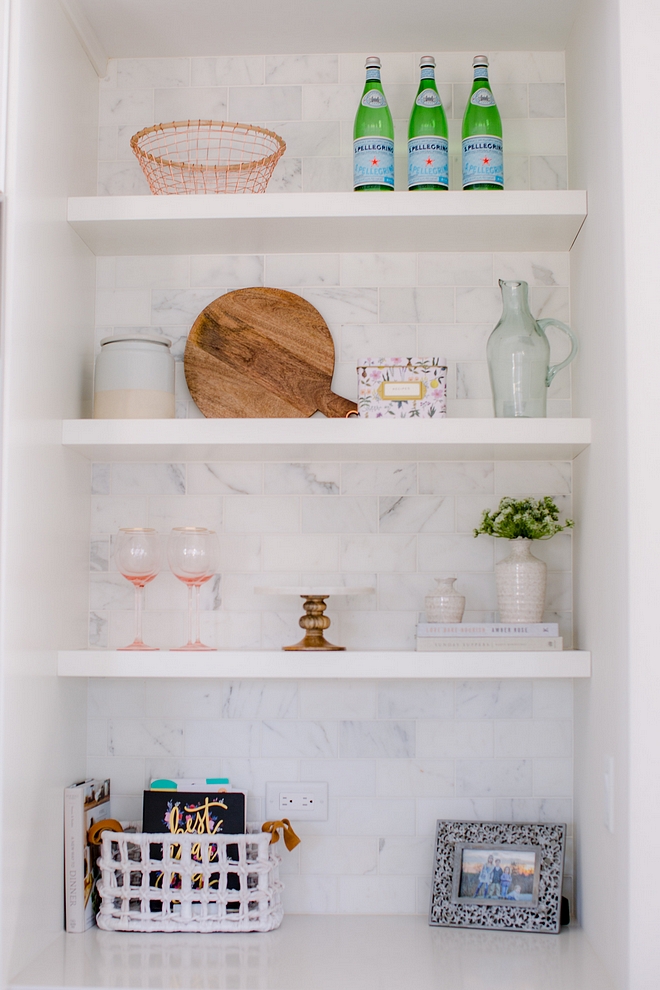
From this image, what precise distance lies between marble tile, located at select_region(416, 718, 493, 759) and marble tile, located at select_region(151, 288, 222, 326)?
1.04 meters

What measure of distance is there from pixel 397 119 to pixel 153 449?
36.4 inches

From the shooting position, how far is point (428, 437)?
1778mm

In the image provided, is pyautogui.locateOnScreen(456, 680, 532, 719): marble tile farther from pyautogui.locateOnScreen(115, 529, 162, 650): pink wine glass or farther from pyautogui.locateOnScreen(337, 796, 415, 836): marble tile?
pyautogui.locateOnScreen(115, 529, 162, 650): pink wine glass

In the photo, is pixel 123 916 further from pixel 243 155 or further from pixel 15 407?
pixel 243 155

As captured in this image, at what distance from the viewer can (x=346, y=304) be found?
81.3 inches

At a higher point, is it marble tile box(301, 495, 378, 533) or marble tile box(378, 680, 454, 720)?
marble tile box(301, 495, 378, 533)

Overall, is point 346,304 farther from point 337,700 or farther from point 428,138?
point 337,700

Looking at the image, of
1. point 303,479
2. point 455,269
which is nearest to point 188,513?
point 303,479

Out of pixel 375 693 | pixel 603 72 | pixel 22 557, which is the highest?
pixel 603 72

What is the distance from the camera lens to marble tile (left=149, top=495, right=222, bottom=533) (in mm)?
2033

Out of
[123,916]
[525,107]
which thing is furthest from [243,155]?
[123,916]

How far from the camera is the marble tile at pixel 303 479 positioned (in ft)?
6.68

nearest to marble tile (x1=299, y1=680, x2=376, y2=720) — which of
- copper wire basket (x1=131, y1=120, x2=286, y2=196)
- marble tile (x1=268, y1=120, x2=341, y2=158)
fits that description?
copper wire basket (x1=131, y1=120, x2=286, y2=196)

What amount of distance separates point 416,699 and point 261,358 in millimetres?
813
